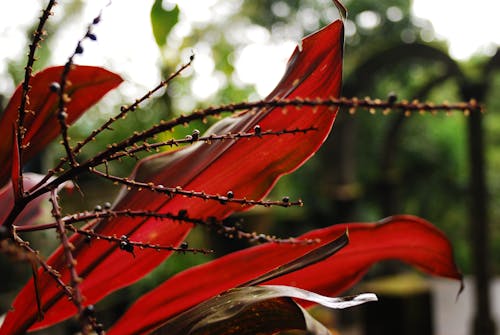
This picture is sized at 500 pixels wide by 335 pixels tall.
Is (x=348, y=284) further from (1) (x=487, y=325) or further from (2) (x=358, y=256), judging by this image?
(1) (x=487, y=325)

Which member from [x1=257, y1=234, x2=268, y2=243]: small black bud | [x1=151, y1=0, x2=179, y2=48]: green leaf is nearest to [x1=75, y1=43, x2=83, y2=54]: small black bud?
[x1=257, y1=234, x2=268, y2=243]: small black bud

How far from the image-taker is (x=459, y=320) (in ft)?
18.6

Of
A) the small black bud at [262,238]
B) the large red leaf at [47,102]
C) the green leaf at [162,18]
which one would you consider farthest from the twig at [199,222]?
the green leaf at [162,18]

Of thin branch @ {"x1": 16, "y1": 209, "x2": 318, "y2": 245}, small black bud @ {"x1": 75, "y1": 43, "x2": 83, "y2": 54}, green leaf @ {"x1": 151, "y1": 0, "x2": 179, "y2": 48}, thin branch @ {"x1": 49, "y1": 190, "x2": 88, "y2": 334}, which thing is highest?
green leaf @ {"x1": 151, "y1": 0, "x2": 179, "y2": 48}

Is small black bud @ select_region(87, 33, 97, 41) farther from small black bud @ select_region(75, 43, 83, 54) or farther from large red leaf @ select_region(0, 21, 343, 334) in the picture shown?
large red leaf @ select_region(0, 21, 343, 334)

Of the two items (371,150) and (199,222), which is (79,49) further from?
(371,150)

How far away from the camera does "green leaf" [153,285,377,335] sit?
237mm

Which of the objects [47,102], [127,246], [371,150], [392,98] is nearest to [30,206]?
[47,102]

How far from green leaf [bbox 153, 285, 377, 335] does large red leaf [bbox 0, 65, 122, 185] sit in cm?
19

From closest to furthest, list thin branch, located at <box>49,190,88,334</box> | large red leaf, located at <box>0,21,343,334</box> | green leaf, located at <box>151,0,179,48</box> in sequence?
1. thin branch, located at <box>49,190,88,334</box>
2. large red leaf, located at <box>0,21,343,334</box>
3. green leaf, located at <box>151,0,179,48</box>

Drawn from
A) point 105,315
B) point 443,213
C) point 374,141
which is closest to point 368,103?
point 105,315

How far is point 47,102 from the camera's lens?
39 centimetres

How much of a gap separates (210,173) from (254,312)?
4.9 inches

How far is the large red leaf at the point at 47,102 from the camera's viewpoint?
38 cm
